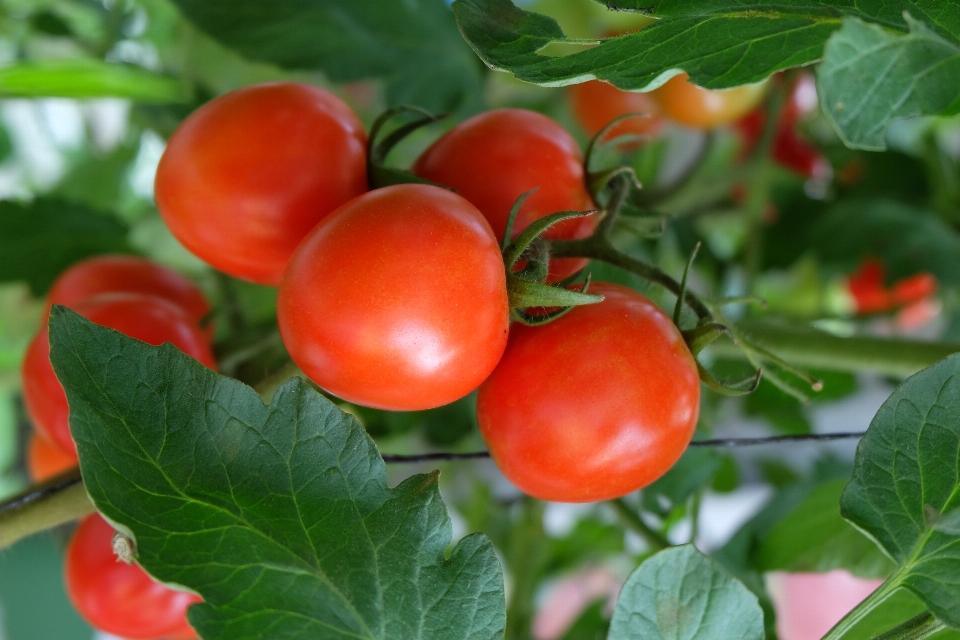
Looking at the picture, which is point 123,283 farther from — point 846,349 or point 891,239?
point 891,239

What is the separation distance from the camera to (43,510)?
33 cm

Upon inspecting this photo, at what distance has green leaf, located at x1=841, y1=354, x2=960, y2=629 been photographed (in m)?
0.29

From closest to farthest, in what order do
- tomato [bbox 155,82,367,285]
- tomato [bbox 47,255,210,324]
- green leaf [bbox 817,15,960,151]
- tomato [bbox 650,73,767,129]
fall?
green leaf [bbox 817,15,960,151] < tomato [bbox 155,82,367,285] < tomato [bbox 47,255,210,324] < tomato [bbox 650,73,767,129]

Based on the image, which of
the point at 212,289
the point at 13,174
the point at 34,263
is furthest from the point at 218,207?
the point at 13,174

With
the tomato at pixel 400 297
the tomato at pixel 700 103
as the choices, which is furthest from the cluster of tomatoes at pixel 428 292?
the tomato at pixel 700 103

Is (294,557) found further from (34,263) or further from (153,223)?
(153,223)

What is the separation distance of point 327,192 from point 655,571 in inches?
8.5

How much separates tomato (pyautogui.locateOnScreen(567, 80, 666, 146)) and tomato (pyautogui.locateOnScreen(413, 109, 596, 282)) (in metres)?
0.34

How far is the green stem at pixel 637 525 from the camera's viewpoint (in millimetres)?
517

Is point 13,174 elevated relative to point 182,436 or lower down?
lower down

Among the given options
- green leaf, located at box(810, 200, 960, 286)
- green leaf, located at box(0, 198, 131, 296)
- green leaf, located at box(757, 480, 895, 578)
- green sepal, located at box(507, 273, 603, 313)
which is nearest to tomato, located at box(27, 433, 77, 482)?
green leaf, located at box(0, 198, 131, 296)

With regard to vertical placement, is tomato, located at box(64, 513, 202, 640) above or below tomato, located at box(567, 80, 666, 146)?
below

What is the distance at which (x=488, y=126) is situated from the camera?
351 millimetres

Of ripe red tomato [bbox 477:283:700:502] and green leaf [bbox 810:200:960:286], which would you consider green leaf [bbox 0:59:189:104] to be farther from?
green leaf [bbox 810:200:960:286]
